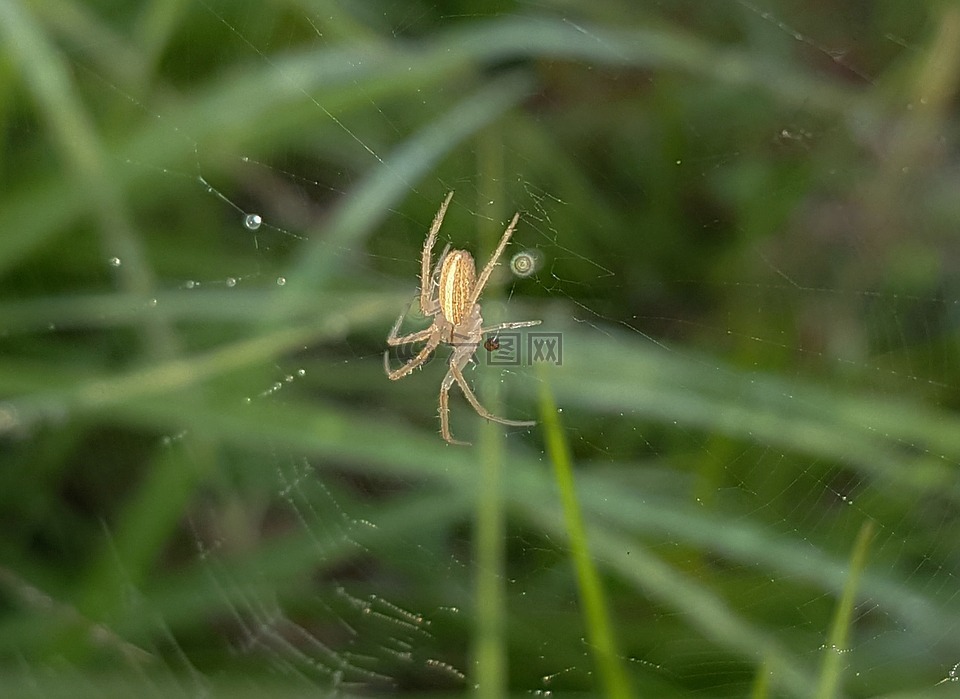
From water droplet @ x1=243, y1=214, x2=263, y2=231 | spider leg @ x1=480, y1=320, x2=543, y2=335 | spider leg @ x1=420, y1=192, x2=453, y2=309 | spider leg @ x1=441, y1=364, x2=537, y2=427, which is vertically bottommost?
spider leg @ x1=441, y1=364, x2=537, y2=427

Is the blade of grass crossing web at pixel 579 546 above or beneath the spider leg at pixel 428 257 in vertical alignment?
beneath

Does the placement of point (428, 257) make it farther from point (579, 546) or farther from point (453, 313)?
point (579, 546)

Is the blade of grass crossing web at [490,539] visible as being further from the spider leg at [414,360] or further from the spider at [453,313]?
the spider leg at [414,360]

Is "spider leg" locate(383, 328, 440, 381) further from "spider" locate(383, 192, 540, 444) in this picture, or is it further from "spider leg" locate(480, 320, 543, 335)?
"spider leg" locate(480, 320, 543, 335)

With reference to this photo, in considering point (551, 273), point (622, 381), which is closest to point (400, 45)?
point (551, 273)

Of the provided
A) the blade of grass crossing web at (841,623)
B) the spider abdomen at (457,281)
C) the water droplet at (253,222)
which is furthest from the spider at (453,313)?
the blade of grass crossing web at (841,623)

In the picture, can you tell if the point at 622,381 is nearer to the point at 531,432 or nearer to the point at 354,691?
the point at 531,432

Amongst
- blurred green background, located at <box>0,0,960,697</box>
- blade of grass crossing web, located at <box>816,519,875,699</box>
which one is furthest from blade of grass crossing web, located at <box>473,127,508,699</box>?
→ blade of grass crossing web, located at <box>816,519,875,699</box>

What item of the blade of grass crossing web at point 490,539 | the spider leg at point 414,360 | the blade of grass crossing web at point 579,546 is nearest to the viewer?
the blade of grass crossing web at point 579,546
